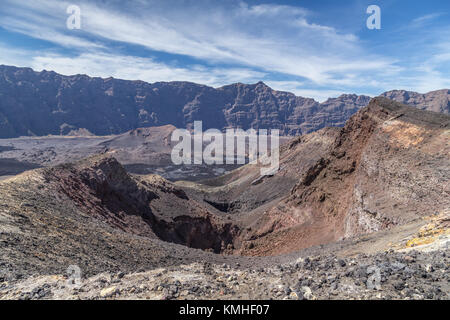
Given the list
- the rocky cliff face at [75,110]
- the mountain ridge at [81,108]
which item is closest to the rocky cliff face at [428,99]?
the mountain ridge at [81,108]

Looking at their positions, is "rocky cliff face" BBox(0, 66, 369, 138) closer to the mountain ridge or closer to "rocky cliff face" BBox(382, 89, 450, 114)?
the mountain ridge

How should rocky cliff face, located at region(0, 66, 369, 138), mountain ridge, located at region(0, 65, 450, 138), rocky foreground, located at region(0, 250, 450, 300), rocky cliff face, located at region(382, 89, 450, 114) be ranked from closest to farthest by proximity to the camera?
rocky foreground, located at region(0, 250, 450, 300) → rocky cliff face, located at region(382, 89, 450, 114) → mountain ridge, located at region(0, 65, 450, 138) → rocky cliff face, located at region(0, 66, 369, 138)

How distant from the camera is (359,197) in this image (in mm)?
16500

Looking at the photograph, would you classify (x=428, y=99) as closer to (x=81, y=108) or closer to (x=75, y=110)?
(x=81, y=108)

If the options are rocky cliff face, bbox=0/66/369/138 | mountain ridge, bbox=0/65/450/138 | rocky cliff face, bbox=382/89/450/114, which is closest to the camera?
rocky cliff face, bbox=382/89/450/114

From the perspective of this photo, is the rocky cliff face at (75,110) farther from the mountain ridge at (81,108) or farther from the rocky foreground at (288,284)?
the rocky foreground at (288,284)

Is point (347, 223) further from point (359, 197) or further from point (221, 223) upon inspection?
point (221, 223)

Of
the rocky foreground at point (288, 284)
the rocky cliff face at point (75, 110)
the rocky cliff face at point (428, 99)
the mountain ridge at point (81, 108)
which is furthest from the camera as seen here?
the rocky cliff face at point (75, 110)

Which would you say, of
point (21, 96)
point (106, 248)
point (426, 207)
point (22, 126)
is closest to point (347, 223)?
point (426, 207)

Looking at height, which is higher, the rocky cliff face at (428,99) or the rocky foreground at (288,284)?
the rocky cliff face at (428,99)

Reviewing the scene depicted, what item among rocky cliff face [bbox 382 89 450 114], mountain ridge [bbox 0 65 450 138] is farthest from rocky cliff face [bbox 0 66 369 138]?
rocky cliff face [bbox 382 89 450 114]

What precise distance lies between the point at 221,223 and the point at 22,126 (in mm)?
148747

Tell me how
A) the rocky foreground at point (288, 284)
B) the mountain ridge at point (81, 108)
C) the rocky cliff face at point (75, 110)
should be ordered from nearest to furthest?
the rocky foreground at point (288, 284), the mountain ridge at point (81, 108), the rocky cliff face at point (75, 110)

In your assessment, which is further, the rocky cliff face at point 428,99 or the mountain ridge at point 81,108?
the mountain ridge at point 81,108
